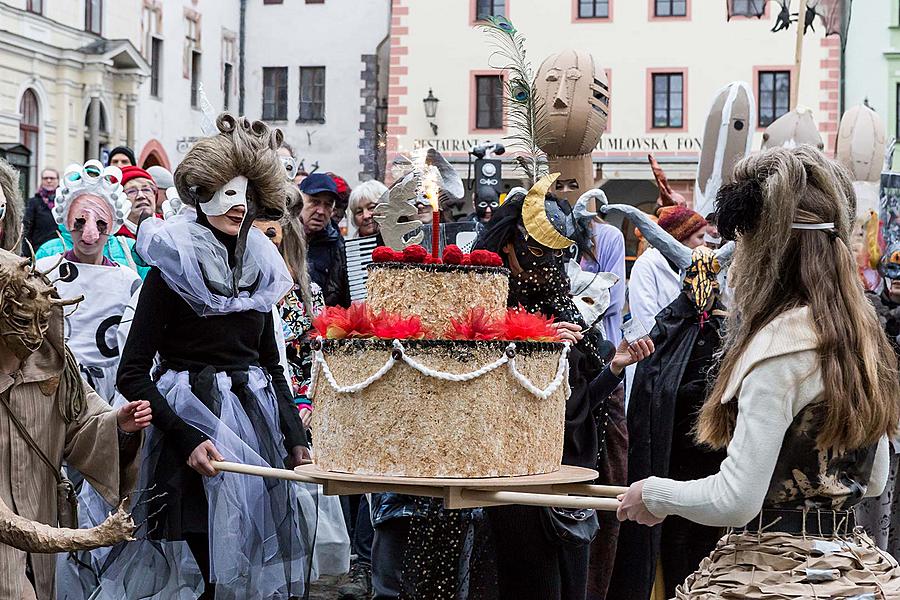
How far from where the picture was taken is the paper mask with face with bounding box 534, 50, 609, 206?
806 cm

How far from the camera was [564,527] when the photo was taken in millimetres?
5148

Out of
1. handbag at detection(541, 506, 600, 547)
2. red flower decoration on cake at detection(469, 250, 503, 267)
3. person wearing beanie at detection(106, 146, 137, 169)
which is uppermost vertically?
person wearing beanie at detection(106, 146, 137, 169)

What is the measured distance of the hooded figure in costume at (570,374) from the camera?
206 inches

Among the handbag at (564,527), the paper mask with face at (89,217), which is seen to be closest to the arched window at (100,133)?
the paper mask with face at (89,217)

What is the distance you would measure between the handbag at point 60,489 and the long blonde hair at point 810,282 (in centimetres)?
194

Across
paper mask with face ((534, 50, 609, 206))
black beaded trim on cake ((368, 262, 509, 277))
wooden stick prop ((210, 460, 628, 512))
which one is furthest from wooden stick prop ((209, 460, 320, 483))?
paper mask with face ((534, 50, 609, 206))

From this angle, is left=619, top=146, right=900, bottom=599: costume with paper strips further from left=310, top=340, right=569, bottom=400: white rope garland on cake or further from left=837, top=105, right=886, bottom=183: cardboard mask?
left=837, top=105, right=886, bottom=183: cardboard mask

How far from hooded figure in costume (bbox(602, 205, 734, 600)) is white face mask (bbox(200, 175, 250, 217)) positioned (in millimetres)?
1845

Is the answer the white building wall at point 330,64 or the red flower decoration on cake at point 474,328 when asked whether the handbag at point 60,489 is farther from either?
the white building wall at point 330,64

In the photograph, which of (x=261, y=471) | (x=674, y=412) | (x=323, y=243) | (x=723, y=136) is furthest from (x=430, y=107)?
(x=261, y=471)

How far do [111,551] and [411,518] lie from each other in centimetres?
108

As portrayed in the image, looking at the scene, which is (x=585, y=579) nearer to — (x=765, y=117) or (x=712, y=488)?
(x=712, y=488)

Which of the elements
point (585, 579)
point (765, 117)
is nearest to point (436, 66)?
point (765, 117)

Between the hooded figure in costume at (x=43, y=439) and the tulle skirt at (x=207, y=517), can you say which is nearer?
the hooded figure in costume at (x=43, y=439)
